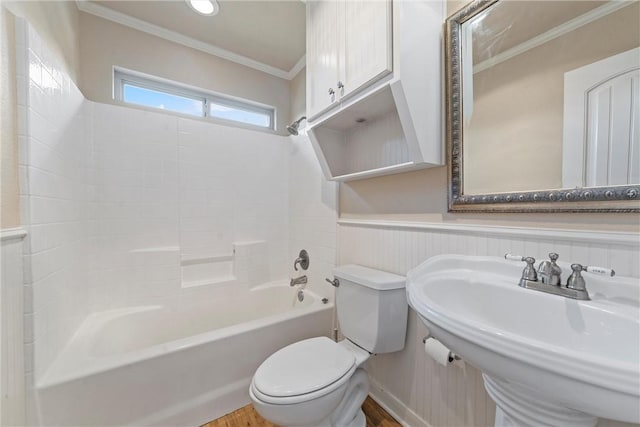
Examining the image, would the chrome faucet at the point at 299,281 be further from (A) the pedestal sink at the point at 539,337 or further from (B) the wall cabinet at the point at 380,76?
(A) the pedestal sink at the point at 539,337

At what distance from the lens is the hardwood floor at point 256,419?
1.30m

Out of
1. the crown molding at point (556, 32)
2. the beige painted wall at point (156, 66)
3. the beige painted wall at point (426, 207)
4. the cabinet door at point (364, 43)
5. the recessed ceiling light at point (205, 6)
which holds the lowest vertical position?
the beige painted wall at point (426, 207)

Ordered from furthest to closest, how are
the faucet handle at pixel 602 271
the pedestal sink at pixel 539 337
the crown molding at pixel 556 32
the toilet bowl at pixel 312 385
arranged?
the toilet bowl at pixel 312 385, the crown molding at pixel 556 32, the faucet handle at pixel 602 271, the pedestal sink at pixel 539 337

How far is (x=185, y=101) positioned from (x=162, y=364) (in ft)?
6.49

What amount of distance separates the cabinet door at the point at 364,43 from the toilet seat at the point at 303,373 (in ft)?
4.24

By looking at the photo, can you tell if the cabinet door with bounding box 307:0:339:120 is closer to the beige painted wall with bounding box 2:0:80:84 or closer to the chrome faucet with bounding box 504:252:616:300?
the chrome faucet with bounding box 504:252:616:300

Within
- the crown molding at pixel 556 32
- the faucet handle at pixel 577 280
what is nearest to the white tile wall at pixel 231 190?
the crown molding at pixel 556 32

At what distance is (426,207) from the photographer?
118cm

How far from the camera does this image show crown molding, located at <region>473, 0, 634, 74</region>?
0.72 metres

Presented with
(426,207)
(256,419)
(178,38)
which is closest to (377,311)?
(426,207)

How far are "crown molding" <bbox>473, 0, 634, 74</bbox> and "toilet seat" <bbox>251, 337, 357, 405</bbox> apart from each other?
1418mm

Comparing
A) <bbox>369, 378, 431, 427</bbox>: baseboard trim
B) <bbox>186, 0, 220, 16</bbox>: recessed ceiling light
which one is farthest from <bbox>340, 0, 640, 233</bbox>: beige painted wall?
<bbox>186, 0, 220, 16</bbox>: recessed ceiling light

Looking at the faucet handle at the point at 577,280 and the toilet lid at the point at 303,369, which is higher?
the faucet handle at the point at 577,280

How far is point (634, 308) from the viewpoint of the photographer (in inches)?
23.7
